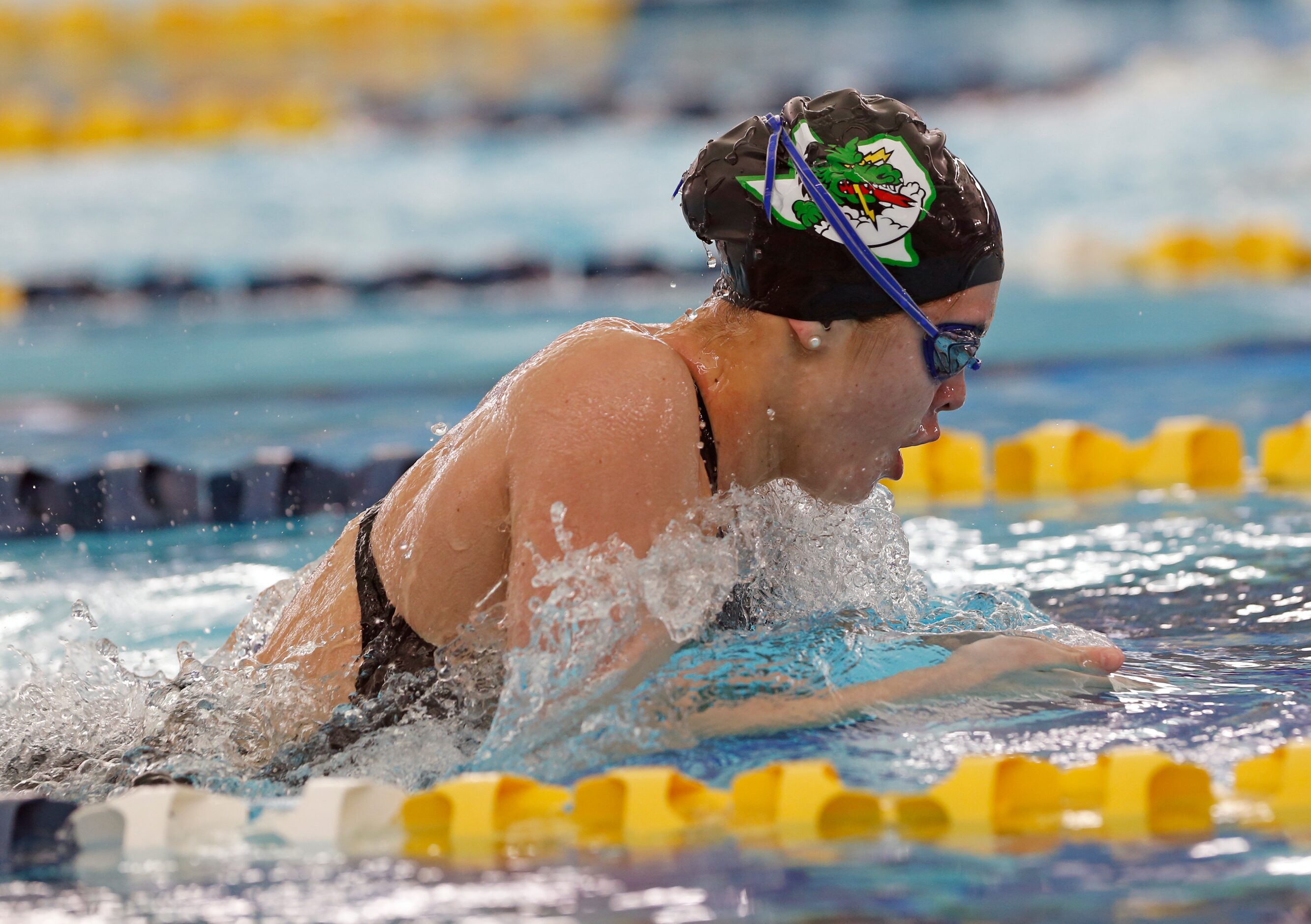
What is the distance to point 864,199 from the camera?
1.97 m

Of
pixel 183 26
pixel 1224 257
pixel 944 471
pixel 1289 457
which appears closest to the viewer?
pixel 1289 457

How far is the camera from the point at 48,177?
35.1 feet

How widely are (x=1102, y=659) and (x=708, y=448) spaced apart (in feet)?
2.29

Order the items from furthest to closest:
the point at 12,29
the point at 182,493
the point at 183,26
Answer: the point at 183,26
the point at 12,29
the point at 182,493

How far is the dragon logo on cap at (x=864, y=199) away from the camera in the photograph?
6.45 ft

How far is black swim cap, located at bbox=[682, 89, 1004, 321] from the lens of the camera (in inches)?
77.3

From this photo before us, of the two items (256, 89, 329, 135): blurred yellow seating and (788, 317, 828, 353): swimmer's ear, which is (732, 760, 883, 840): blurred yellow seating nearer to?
(788, 317, 828, 353): swimmer's ear

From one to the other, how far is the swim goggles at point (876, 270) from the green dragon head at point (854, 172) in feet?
0.05

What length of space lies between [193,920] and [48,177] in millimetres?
10222

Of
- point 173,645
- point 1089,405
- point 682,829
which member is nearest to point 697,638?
point 682,829

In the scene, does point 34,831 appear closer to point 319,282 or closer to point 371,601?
point 371,601

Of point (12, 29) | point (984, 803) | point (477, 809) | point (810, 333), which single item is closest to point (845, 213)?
point (810, 333)

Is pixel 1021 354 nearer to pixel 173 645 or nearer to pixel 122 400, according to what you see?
pixel 122 400

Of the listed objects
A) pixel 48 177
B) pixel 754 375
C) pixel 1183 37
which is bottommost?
pixel 754 375
